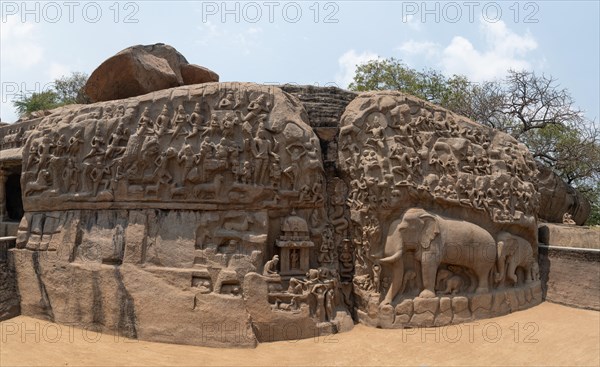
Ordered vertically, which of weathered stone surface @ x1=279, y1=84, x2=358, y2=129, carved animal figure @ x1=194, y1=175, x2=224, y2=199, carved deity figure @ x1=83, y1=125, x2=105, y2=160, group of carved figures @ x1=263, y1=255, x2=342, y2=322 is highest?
weathered stone surface @ x1=279, y1=84, x2=358, y2=129

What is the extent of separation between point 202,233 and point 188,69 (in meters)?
6.49

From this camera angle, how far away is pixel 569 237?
35.8 ft

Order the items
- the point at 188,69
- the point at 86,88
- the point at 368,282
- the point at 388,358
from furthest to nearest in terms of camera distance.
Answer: the point at 188,69
the point at 86,88
the point at 368,282
the point at 388,358

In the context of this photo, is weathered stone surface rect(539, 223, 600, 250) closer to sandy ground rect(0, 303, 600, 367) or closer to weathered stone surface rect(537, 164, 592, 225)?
sandy ground rect(0, 303, 600, 367)

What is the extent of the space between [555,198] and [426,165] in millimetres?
7907

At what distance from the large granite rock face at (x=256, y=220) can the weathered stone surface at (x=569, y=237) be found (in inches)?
86.1

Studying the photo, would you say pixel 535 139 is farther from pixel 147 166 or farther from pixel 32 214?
pixel 32 214

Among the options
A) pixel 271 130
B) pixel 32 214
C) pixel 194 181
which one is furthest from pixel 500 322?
pixel 32 214

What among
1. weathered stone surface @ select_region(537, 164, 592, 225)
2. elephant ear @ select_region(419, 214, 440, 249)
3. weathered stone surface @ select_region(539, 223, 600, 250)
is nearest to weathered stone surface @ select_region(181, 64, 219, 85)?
elephant ear @ select_region(419, 214, 440, 249)

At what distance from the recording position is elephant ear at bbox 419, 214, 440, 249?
841 cm

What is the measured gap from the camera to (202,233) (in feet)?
26.5

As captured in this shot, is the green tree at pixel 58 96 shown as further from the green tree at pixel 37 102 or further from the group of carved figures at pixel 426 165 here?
the group of carved figures at pixel 426 165

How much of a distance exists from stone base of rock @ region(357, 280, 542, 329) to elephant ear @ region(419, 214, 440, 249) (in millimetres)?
1046

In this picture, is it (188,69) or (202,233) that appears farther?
(188,69)
